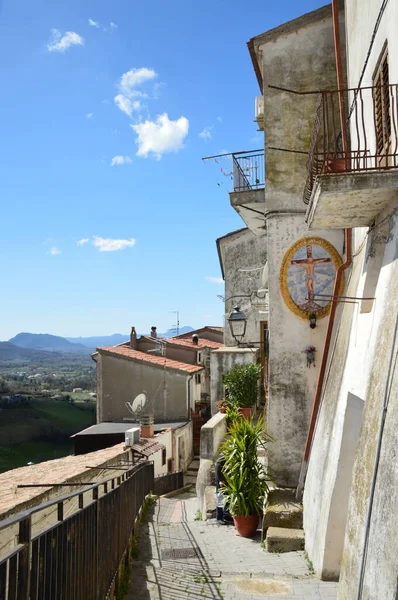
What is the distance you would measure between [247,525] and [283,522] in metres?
0.94

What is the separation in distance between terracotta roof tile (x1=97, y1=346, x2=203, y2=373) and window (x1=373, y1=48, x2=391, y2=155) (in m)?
22.4

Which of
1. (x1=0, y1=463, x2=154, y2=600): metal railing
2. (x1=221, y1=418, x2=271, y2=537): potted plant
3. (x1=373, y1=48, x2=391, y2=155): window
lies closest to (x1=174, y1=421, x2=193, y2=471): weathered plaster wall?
(x1=221, y1=418, x2=271, y2=537): potted plant

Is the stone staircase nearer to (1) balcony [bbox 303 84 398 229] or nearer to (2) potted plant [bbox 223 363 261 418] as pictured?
(1) balcony [bbox 303 84 398 229]

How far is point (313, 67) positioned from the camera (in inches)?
449

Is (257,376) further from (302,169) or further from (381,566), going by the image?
(381,566)

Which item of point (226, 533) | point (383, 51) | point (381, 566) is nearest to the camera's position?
point (381, 566)

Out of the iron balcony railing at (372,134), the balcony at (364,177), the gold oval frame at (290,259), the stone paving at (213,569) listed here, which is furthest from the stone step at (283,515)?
the iron balcony railing at (372,134)

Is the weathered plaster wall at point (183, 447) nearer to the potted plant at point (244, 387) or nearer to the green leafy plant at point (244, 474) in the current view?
the potted plant at point (244, 387)

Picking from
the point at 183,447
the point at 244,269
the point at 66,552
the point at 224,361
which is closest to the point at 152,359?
the point at 183,447

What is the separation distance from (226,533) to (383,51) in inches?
339

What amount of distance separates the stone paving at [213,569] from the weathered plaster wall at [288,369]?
5.81ft

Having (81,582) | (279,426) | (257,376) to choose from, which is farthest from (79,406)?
(81,582)

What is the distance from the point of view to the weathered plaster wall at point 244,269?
81.3 ft

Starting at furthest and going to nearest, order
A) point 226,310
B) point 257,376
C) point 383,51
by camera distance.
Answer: point 226,310, point 257,376, point 383,51
